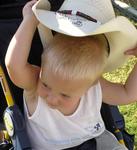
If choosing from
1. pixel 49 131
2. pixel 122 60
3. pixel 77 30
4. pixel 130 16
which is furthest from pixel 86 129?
pixel 130 16

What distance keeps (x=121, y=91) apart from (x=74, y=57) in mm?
504

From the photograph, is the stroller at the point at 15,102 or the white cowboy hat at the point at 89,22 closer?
the white cowboy hat at the point at 89,22

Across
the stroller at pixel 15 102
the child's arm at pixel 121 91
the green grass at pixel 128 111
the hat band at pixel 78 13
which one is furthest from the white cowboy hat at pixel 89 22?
A: the green grass at pixel 128 111

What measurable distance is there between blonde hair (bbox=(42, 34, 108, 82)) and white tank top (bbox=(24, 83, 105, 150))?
0.30m

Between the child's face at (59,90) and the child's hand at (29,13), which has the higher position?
the child's hand at (29,13)

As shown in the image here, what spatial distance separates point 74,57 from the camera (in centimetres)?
274

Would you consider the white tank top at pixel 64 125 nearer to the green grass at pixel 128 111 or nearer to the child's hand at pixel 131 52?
the child's hand at pixel 131 52

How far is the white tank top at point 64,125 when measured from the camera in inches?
119

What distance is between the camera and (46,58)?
2.80 metres

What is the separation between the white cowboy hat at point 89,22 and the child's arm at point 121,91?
20cm

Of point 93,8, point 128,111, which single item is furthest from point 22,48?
point 128,111

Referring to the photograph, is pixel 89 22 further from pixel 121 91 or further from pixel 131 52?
pixel 121 91

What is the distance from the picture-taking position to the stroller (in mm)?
2980

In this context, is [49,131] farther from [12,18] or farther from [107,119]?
[12,18]
